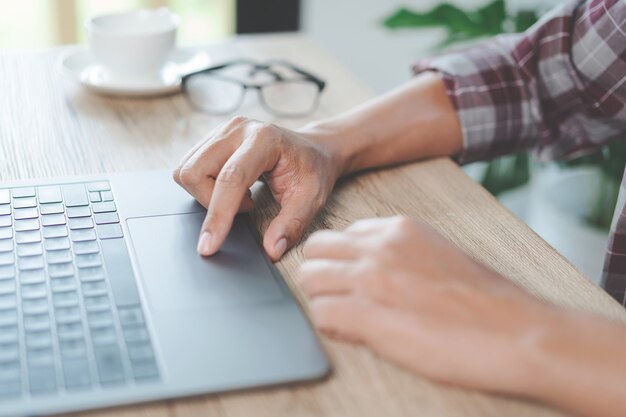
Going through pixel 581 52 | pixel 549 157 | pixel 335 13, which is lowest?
pixel 335 13

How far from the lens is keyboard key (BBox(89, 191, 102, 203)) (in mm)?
785

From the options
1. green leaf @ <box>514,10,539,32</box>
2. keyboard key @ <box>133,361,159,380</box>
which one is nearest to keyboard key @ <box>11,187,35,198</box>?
keyboard key @ <box>133,361,159,380</box>

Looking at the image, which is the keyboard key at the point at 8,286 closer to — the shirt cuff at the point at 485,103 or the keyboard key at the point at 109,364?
the keyboard key at the point at 109,364

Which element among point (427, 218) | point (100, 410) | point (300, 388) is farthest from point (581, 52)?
point (100, 410)

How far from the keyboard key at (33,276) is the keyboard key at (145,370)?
15cm

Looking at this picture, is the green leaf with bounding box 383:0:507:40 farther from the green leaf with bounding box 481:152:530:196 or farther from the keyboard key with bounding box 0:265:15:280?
the keyboard key with bounding box 0:265:15:280

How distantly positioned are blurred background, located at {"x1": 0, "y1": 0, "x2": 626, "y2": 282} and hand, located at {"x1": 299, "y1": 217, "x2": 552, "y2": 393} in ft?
3.23

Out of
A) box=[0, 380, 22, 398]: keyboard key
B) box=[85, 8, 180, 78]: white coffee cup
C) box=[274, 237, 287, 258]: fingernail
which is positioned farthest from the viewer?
box=[85, 8, 180, 78]: white coffee cup

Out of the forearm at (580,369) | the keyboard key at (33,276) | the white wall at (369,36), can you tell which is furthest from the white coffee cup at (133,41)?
the white wall at (369,36)

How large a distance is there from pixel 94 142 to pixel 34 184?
0.52 ft

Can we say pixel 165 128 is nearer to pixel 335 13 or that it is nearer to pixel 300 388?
pixel 300 388

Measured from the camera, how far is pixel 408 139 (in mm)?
957

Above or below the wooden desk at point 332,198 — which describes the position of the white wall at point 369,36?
below

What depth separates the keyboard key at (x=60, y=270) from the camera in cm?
65
